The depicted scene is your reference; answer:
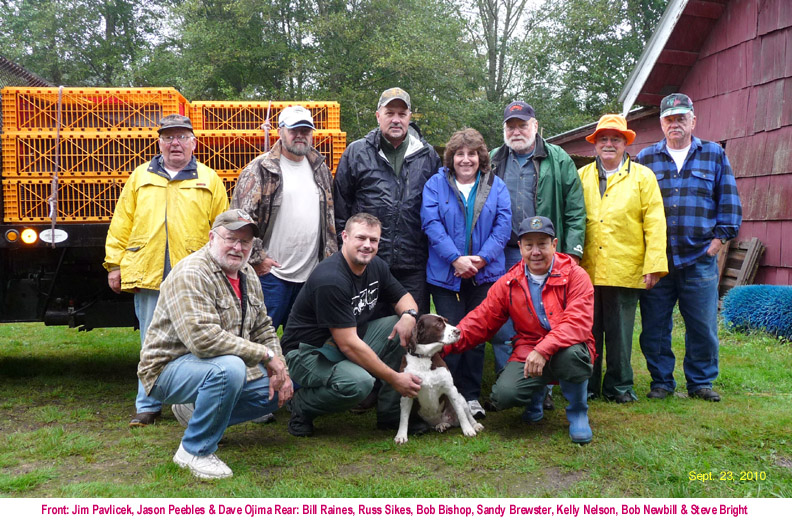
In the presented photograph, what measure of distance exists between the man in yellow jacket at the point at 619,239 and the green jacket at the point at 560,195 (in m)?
0.17

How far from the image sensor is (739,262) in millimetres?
8625

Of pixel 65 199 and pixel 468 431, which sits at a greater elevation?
pixel 65 199

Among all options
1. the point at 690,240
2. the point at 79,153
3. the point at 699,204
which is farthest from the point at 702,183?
the point at 79,153

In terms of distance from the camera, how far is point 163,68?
70.8 ft

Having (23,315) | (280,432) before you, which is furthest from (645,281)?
(23,315)

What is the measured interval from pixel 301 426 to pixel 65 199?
2482 mm

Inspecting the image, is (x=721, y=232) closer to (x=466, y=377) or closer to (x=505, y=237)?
(x=505, y=237)

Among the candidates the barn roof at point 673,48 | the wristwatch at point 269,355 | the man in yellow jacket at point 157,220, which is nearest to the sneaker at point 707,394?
the wristwatch at point 269,355

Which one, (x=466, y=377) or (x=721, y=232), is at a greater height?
(x=721, y=232)

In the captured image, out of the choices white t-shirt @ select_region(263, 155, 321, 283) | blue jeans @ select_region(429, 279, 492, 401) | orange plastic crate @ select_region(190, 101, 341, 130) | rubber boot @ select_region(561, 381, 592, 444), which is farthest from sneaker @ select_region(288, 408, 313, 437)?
orange plastic crate @ select_region(190, 101, 341, 130)

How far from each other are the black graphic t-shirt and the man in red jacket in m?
0.57

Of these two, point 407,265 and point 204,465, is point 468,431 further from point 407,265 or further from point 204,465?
point 204,465

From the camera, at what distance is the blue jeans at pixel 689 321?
191 inches

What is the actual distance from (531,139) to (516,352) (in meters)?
1.56
